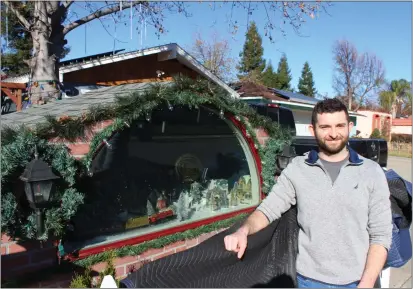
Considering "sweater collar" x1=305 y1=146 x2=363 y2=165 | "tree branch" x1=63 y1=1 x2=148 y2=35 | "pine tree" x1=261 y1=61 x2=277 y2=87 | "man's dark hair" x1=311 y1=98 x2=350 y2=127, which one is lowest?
"sweater collar" x1=305 y1=146 x2=363 y2=165

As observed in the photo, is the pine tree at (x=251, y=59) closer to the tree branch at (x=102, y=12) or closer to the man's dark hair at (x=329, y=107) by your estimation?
the tree branch at (x=102, y=12)

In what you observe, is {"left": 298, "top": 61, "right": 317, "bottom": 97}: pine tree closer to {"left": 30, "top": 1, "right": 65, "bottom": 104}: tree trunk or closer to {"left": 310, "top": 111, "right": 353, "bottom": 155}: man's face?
{"left": 30, "top": 1, "right": 65, "bottom": 104}: tree trunk

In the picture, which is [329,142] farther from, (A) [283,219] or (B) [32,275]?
(B) [32,275]

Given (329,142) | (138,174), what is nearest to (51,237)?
(138,174)

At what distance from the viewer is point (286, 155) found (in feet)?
16.1

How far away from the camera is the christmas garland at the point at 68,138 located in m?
2.74

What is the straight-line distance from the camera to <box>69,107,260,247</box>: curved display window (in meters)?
3.58

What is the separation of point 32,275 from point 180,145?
1916 mm

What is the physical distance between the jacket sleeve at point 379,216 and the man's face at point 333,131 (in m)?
0.26

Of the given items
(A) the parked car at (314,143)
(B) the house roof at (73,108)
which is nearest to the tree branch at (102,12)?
(A) the parked car at (314,143)

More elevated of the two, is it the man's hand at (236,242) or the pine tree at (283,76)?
the pine tree at (283,76)

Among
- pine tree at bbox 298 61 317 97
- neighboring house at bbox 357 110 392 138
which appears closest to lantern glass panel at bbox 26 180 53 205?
neighboring house at bbox 357 110 392 138

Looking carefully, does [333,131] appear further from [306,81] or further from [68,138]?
[306,81]

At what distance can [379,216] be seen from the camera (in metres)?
2.04
